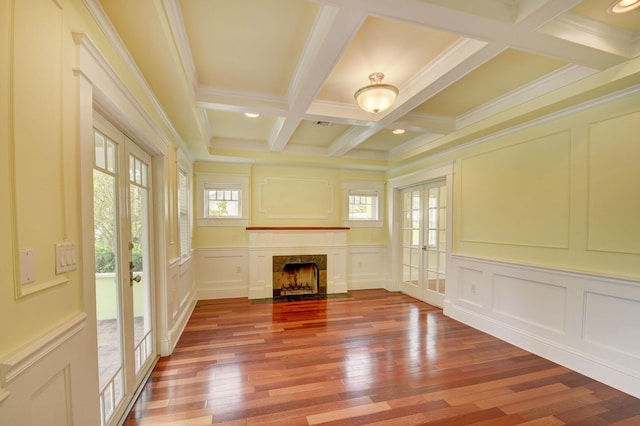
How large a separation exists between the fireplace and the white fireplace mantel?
8cm

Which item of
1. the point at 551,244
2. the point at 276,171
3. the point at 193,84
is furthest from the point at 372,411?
the point at 276,171

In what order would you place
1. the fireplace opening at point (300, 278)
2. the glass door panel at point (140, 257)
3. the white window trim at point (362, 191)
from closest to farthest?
1. the glass door panel at point (140, 257)
2. the fireplace opening at point (300, 278)
3. the white window trim at point (362, 191)

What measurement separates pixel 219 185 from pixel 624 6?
4889 millimetres

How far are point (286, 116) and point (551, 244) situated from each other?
9.82 feet

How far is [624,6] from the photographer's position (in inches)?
63.8

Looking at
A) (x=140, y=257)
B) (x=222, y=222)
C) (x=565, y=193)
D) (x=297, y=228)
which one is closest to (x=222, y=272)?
(x=222, y=222)

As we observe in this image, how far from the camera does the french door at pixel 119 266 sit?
5.39ft

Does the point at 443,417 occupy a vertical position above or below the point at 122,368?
below

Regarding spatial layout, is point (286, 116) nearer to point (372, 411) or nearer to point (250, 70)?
point (250, 70)

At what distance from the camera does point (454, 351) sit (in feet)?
9.39

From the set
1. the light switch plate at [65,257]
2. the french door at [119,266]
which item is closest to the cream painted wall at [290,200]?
the french door at [119,266]

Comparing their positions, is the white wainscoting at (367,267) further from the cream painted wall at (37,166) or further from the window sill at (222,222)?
the cream painted wall at (37,166)

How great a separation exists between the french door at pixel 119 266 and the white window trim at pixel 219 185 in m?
2.34

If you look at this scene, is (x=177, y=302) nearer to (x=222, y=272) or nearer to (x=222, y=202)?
(x=222, y=272)
